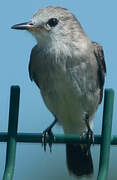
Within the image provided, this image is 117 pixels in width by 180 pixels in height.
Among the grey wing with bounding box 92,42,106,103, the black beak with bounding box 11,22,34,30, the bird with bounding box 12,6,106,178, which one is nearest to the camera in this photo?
the black beak with bounding box 11,22,34,30

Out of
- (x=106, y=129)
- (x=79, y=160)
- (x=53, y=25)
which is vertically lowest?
(x=79, y=160)

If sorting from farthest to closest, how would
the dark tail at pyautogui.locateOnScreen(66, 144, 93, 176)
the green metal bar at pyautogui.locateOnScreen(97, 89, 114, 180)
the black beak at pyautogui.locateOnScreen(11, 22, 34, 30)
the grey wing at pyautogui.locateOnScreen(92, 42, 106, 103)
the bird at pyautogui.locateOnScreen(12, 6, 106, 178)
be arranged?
the grey wing at pyautogui.locateOnScreen(92, 42, 106, 103) < the dark tail at pyautogui.locateOnScreen(66, 144, 93, 176) < the bird at pyautogui.locateOnScreen(12, 6, 106, 178) < the black beak at pyautogui.locateOnScreen(11, 22, 34, 30) < the green metal bar at pyautogui.locateOnScreen(97, 89, 114, 180)

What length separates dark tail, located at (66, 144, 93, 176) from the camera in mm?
5652

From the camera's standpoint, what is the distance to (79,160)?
5.79 metres

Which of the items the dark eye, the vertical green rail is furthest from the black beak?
the vertical green rail

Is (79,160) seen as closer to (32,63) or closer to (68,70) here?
(68,70)

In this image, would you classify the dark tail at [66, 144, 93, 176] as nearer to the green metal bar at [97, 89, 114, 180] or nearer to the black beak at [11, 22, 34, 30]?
the black beak at [11, 22, 34, 30]

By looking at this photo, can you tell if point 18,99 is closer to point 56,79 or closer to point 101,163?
point 101,163

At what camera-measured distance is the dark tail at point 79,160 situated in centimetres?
565

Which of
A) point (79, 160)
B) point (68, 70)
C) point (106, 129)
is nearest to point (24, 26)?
point (68, 70)

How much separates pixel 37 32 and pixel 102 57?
0.99m

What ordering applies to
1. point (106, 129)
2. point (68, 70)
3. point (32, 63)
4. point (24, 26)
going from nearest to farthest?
point (106, 129) → point (24, 26) → point (68, 70) → point (32, 63)

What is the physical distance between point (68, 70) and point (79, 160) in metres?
1.12

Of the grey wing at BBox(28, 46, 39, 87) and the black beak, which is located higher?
the black beak
